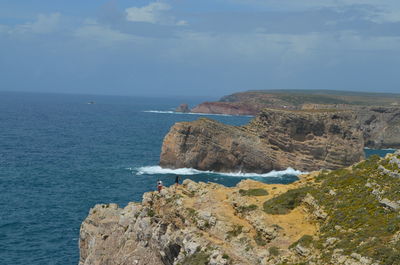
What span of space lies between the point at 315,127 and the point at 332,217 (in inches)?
3272

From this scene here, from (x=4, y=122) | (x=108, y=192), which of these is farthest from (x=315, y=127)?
(x=4, y=122)

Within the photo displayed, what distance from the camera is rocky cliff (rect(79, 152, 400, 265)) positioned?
23.4 metres

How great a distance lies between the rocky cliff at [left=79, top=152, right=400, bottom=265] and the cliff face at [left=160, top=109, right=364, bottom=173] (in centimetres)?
5952

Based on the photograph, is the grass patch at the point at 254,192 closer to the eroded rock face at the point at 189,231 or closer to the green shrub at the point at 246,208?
the eroded rock face at the point at 189,231

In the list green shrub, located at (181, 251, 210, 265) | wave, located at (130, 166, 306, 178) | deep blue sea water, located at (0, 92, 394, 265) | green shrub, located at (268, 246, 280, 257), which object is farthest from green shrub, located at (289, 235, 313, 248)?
wave, located at (130, 166, 306, 178)

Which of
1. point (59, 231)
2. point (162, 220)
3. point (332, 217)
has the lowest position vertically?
point (59, 231)

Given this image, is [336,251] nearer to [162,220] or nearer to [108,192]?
[162,220]

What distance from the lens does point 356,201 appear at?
26969 mm

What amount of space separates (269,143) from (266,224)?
251ft

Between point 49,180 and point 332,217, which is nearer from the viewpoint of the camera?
point 332,217

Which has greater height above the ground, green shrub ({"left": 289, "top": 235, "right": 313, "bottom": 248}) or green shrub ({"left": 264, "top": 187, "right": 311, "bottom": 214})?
green shrub ({"left": 264, "top": 187, "right": 311, "bottom": 214})

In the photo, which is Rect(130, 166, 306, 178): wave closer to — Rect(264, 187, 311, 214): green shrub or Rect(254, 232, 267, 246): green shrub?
Rect(264, 187, 311, 214): green shrub

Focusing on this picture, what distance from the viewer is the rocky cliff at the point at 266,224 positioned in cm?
2342

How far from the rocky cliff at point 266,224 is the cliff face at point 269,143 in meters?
59.5
